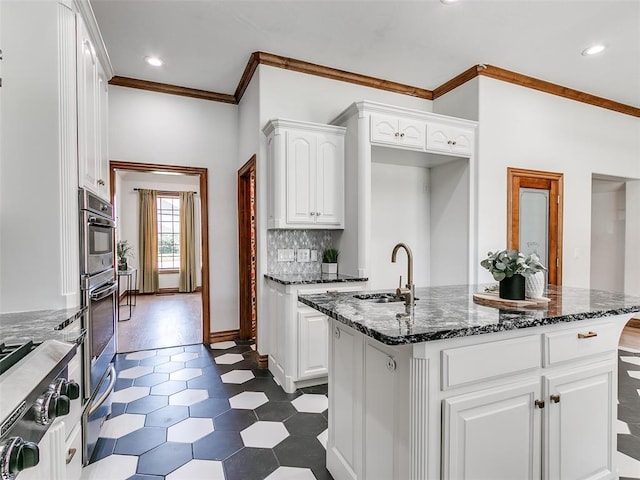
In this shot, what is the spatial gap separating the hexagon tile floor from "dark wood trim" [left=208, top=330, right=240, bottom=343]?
2.42 feet

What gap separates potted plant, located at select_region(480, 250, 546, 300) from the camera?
1.73m

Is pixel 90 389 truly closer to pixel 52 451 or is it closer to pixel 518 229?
pixel 52 451

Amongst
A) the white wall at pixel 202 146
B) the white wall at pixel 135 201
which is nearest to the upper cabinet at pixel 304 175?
the white wall at pixel 202 146

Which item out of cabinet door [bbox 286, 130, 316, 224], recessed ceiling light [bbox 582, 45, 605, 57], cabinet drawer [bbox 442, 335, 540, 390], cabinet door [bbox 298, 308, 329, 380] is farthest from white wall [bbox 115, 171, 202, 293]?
cabinet drawer [bbox 442, 335, 540, 390]

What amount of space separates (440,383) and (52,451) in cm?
134

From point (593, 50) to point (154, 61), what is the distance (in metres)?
4.25

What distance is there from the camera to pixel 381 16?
2.84m

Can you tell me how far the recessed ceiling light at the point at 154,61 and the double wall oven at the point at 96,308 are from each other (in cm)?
184

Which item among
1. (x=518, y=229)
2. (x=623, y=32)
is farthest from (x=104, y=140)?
(x=623, y=32)

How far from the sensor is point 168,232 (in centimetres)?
842

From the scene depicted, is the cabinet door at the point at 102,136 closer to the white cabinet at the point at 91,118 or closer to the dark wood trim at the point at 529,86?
the white cabinet at the point at 91,118

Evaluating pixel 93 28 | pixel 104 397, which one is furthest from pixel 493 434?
pixel 93 28

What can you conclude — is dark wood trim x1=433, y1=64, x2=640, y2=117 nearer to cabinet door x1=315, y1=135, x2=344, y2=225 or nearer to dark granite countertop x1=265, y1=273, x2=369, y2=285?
cabinet door x1=315, y1=135, x2=344, y2=225

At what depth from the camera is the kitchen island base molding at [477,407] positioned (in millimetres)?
1270
